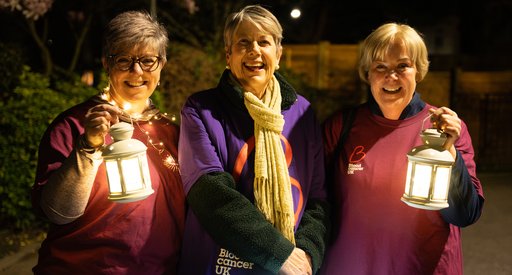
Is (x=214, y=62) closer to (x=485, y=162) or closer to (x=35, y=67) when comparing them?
(x=35, y=67)

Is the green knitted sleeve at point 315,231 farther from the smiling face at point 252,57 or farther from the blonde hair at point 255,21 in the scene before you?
the blonde hair at point 255,21

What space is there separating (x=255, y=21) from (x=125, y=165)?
0.99 metres

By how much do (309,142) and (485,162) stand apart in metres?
10.1

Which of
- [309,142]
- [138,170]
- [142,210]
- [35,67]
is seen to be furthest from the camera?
[35,67]

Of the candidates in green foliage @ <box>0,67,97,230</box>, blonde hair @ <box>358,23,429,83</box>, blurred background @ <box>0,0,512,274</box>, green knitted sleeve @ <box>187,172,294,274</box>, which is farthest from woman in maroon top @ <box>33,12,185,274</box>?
green foliage @ <box>0,67,97,230</box>

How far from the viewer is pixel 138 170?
2.26 metres

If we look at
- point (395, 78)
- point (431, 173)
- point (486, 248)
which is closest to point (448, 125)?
point (431, 173)

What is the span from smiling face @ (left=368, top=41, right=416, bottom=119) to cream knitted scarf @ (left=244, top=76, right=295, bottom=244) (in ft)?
2.08

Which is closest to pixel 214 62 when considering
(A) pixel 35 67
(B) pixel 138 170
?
(A) pixel 35 67

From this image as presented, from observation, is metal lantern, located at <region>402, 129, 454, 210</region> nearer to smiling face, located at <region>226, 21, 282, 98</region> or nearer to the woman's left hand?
the woman's left hand

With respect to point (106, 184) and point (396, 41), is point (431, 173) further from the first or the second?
point (106, 184)

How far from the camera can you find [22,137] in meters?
5.99

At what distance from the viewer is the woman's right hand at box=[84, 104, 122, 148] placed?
222 cm

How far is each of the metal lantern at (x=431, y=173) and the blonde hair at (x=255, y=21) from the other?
91 cm
